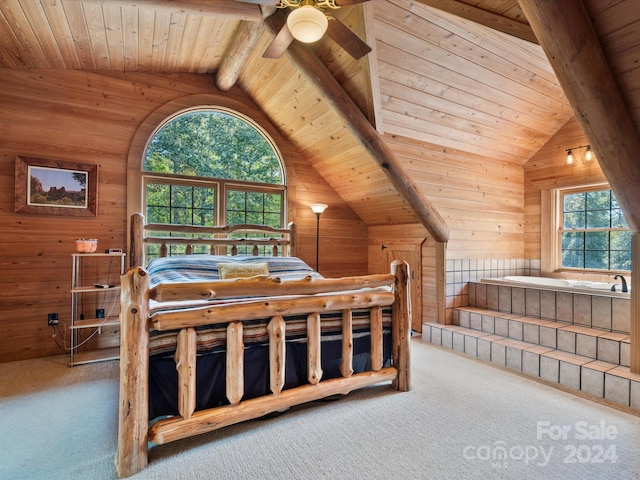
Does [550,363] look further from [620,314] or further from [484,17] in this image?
[484,17]

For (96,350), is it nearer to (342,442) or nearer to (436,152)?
(342,442)

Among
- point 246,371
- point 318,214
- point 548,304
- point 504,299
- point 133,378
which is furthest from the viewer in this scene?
point 318,214

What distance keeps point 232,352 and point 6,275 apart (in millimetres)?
2770

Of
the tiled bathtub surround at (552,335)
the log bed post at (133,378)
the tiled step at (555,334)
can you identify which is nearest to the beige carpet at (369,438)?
the log bed post at (133,378)

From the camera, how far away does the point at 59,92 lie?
331 centimetres

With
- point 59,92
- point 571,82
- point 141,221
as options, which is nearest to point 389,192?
point 571,82

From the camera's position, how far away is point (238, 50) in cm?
331

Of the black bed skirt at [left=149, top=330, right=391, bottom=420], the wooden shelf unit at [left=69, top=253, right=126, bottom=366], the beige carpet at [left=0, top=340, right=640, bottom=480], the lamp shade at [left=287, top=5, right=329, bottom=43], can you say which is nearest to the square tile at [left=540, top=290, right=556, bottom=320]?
the beige carpet at [left=0, top=340, right=640, bottom=480]

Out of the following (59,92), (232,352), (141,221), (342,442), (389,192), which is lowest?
(342,442)

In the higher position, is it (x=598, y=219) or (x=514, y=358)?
(x=598, y=219)

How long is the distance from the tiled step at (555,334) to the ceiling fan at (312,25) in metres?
2.96

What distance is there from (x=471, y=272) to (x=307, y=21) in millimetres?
3438

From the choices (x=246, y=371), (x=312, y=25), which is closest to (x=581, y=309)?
(x=246, y=371)

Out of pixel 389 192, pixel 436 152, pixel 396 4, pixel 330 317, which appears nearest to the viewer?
pixel 330 317
